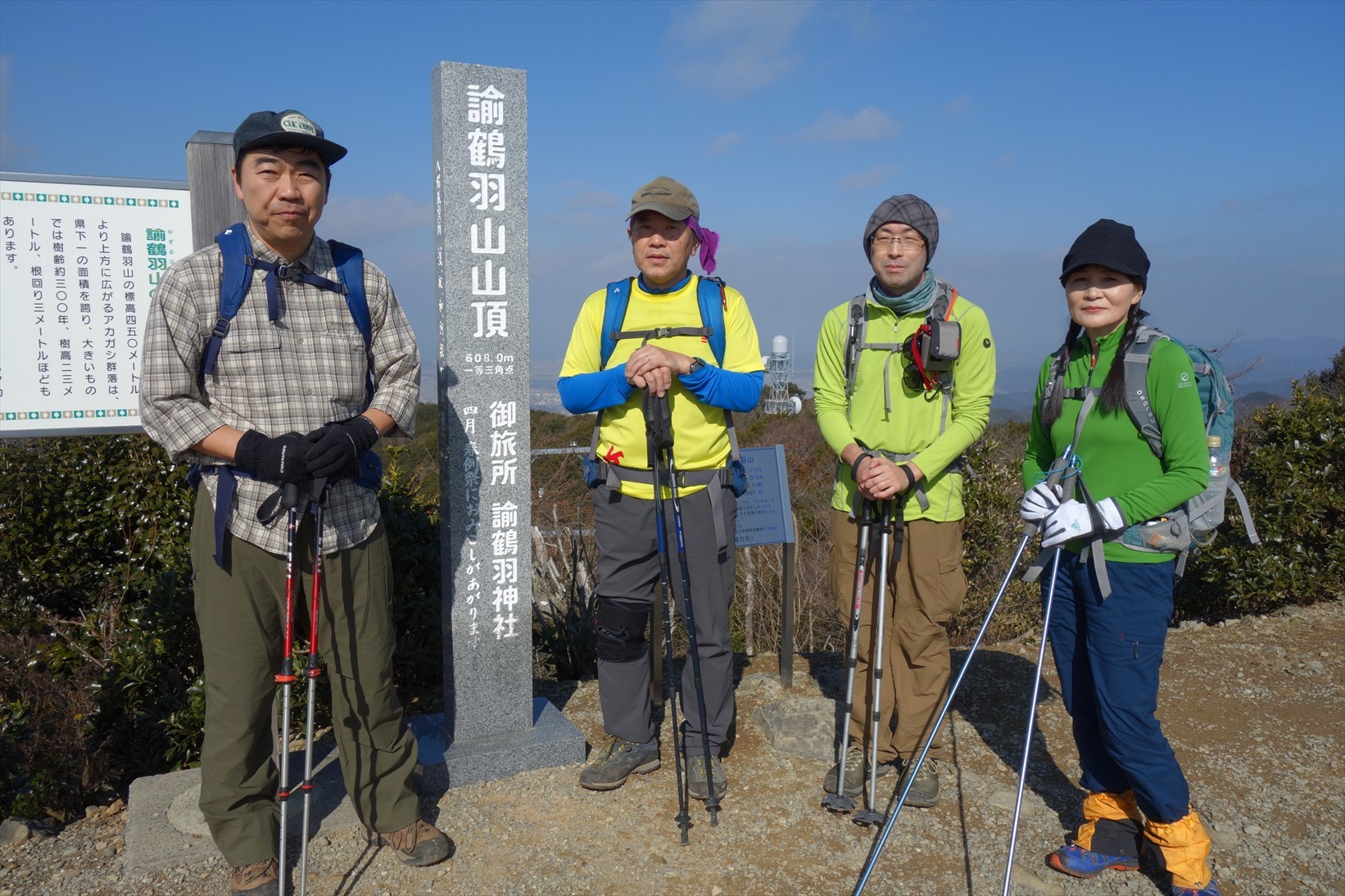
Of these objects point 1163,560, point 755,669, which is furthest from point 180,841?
point 1163,560

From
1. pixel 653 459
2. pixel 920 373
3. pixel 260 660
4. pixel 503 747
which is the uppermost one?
pixel 920 373

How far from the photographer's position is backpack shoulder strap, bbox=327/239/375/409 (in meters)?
3.22

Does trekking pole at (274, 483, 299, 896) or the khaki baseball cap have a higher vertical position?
the khaki baseball cap

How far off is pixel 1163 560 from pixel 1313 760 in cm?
232

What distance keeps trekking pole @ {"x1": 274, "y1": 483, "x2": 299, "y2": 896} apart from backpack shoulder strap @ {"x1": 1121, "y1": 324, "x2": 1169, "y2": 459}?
284 cm

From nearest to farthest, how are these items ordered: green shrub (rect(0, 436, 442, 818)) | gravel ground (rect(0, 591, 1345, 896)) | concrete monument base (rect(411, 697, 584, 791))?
gravel ground (rect(0, 591, 1345, 896))
concrete monument base (rect(411, 697, 584, 791))
green shrub (rect(0, 436, 442, 818))

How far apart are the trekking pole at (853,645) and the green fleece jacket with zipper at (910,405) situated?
0.11 meters

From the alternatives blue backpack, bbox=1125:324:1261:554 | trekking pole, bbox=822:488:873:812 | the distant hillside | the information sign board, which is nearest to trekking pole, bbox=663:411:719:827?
trekking pole, bbox=822:488:873:812

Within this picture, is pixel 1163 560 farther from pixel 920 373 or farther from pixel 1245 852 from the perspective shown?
pixel 1245 852

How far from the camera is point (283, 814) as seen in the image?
2.84 m

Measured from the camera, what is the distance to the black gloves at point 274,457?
9.46 feet

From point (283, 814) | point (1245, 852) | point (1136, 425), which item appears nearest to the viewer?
point (283, 814)

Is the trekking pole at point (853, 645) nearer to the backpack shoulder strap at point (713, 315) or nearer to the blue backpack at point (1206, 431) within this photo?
the backpack shoulder strap at point (713, 315)

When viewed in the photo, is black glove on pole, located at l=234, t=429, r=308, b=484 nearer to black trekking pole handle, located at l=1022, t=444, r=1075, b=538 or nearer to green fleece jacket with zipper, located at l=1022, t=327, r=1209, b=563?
black trekking pole handle, located at l=1022, t=444, r=1075, b=538
